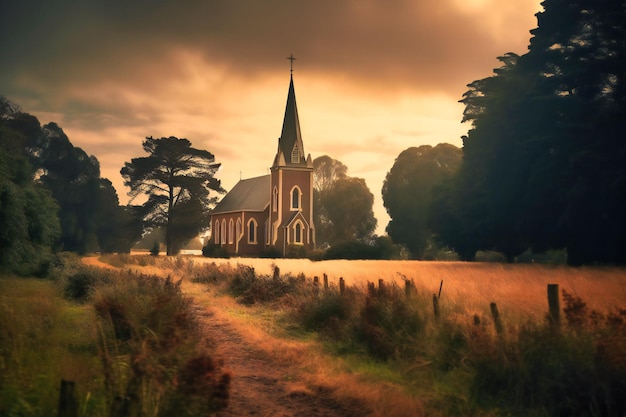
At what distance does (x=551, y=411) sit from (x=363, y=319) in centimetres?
487

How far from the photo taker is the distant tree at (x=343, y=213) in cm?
7350

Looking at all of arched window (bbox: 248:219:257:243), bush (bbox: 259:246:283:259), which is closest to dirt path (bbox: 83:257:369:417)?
bush (bbox: 259:246:283:259)

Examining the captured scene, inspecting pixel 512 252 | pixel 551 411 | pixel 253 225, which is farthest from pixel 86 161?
pixel 551 411

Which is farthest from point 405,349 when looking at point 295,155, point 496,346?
point 295,155

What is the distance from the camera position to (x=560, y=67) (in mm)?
29062

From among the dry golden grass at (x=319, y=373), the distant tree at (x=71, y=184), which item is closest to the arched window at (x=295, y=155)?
the distant tree at (x=71, y=184)

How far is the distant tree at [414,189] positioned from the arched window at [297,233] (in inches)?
401

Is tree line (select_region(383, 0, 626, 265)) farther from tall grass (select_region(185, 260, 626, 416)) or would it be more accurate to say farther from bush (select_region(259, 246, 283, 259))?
bush (select_region(259, 246, 283, 259))

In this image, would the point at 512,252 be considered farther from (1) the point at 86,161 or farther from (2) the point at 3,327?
(1) the point at 86,161

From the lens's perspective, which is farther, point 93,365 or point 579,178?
point 579,178

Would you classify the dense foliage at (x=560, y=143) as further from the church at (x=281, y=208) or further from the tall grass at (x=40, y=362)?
the church at (x=281, y=208)

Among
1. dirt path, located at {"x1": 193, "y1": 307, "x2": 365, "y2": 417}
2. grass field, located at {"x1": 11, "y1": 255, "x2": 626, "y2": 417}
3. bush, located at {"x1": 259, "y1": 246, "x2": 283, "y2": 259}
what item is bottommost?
dirt path, located at {"x1": 193, "y1": 307, "x2": 365, "y2": 417}

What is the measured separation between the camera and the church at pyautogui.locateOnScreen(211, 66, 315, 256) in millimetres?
63969

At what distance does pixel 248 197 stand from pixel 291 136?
36.7ft
